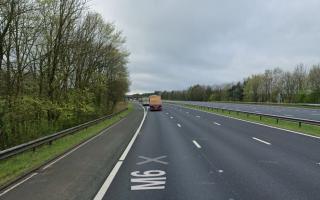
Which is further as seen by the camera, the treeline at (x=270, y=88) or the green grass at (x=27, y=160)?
the treeline at (x=270, y=88)

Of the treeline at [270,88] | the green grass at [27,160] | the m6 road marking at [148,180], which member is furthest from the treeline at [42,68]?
the treeline at [270,88]

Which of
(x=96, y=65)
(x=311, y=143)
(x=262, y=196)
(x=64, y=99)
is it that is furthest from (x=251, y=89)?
(x=262, y=196)

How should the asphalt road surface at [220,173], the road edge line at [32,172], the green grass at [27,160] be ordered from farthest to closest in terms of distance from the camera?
1. the green grass at [27,160]
2. the road edge line at [32,172]
3. the asphalt road surface at [220,173]

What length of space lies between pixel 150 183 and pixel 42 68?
1855cm

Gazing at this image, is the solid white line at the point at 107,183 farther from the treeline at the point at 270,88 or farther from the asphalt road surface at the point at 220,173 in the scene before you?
the treeline at the point at 270,88

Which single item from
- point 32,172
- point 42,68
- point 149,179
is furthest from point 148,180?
point 42,68

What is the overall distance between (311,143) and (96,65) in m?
31.1

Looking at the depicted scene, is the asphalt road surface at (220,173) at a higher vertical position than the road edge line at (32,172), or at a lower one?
higher

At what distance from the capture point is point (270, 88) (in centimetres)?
13762

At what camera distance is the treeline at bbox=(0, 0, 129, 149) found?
18.8 metres

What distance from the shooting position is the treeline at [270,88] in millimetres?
110125

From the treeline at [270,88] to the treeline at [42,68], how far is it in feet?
216

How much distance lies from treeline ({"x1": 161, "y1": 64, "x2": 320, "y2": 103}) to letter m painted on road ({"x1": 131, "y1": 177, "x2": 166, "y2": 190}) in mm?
85168

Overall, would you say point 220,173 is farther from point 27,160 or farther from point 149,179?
point 27,160
